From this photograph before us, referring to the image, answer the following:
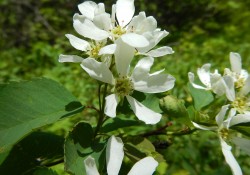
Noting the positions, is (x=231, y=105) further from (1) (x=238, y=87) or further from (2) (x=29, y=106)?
(2) (x=29, y=106)

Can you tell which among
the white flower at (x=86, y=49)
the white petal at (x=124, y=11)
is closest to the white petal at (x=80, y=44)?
the white flower at (x=86, y=49)

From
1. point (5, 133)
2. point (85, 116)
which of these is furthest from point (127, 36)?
point (85, 116)

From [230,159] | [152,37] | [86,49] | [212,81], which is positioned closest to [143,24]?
[152,37]

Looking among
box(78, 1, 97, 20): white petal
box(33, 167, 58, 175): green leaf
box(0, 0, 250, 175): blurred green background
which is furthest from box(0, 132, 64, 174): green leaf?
box(0, 0, 250, 175): blurred green background

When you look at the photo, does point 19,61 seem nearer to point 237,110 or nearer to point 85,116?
point 85,116

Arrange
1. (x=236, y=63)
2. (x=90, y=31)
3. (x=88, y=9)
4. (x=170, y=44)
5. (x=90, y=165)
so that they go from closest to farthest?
(x=90, y=165) → (x=90, y=31) → (x=88, y=9) → (x=236, y=63) → (x=170, y=44)
